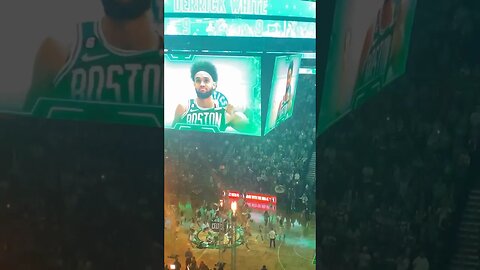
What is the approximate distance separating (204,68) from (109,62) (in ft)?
1.65

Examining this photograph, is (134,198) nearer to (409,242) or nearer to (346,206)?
(346,206)

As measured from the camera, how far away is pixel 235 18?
11.2ft

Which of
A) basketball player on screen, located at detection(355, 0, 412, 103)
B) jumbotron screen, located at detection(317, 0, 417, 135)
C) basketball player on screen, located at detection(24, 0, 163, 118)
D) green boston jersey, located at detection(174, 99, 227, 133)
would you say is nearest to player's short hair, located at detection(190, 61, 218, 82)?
green boston jersey, located at detection(174, 99, 227, 133)

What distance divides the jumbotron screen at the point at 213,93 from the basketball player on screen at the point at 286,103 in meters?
0.12

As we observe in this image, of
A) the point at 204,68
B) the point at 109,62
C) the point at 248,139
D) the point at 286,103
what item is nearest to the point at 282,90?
the point at 286,103

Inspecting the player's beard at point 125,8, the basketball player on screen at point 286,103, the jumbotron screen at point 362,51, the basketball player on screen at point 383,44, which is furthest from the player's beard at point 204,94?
the basketball player on screen at point 383,44

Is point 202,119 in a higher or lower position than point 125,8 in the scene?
lower

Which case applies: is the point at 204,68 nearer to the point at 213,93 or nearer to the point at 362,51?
the point at 213,93

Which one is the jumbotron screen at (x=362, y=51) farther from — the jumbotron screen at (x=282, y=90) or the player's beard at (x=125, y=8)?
the player's beard at (x=125, y=8)

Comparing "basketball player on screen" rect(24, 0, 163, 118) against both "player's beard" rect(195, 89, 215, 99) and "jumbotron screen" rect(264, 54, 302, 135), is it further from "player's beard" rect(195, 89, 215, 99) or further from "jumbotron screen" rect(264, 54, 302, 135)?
"jumbotron screen" rect(264, 54, 302, 135)

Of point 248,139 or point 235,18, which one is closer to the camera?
point 235,18

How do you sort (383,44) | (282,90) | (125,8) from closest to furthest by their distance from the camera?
(383,44), (125,8), (282,90)

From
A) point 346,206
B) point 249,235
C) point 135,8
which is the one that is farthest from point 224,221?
point 135,8

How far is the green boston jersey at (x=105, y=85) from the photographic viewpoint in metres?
3.30
